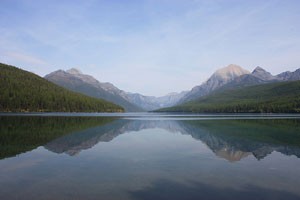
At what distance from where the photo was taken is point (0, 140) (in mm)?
35844

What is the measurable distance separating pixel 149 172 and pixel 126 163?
4408 mm

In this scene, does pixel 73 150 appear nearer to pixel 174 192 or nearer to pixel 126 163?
pixel 126 163

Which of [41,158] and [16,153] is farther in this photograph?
[16,153]

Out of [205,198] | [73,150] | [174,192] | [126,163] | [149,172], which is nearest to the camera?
[205,198]

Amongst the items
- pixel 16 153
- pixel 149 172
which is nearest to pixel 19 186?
pixel 149 172

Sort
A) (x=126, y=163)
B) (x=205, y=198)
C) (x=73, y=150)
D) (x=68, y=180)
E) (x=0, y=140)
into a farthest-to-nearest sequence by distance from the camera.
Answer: (x=0, y=140) → (x=73, y=150) → (x=126, y=163) → (x=68, y=180) → (x=205, y=198)

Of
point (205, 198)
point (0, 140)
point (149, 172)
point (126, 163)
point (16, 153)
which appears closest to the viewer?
point (205, 198)

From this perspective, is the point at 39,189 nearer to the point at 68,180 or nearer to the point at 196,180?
the point at 68,180

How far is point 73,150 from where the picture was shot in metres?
32.0

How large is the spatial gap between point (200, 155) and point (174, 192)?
1486 cm

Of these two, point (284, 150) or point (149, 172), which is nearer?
point (149, 172)

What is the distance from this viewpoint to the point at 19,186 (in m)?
16.7

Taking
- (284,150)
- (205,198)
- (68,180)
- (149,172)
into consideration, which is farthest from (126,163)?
(284,150)

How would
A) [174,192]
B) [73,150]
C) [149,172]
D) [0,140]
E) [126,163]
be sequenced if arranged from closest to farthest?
[174,192]
[149,172]
[126,163]
[73,150]
[0,140]
